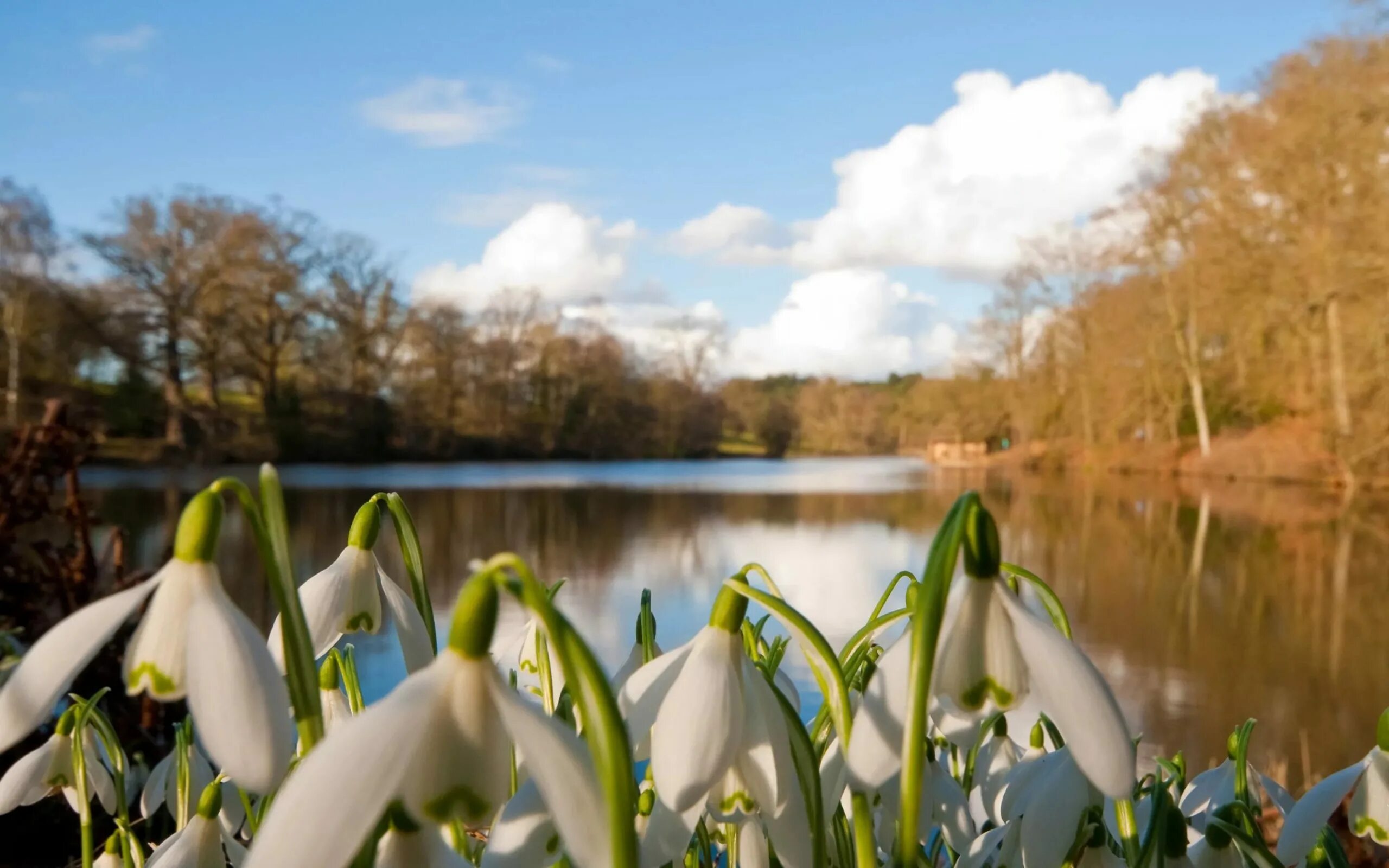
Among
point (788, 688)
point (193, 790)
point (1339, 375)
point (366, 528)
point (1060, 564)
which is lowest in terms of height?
point (1060, 564)

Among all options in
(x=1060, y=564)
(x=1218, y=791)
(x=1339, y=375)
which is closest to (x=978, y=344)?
(x=1339, y=375)

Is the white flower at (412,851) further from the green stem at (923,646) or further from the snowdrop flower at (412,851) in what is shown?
the green stem at (923,646)

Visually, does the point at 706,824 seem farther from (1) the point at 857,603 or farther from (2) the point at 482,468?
(2) the point at 482,468

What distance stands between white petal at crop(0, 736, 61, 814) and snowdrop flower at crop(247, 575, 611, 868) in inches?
18.2

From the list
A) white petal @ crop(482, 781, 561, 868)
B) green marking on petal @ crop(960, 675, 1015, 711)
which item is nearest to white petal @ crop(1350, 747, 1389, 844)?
green marking on petal @ crop(960, 675, 1015, 711)

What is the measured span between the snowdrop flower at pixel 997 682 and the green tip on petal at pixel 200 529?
0.24 metres

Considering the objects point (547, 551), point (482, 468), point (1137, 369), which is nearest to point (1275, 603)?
point (547, 551)

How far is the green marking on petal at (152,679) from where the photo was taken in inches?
12.5

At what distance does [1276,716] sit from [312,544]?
5077 mm

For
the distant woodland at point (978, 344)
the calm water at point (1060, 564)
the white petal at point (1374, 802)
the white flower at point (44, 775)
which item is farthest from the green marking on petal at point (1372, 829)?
the distant woodland at point (978, 344)

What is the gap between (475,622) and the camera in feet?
0.88

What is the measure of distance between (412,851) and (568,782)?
4.4 inches

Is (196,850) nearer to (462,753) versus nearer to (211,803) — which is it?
(211,803)

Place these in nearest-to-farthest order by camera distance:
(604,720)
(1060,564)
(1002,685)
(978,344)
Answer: (604,720), (1002,685), (1060,564), (978,344)
